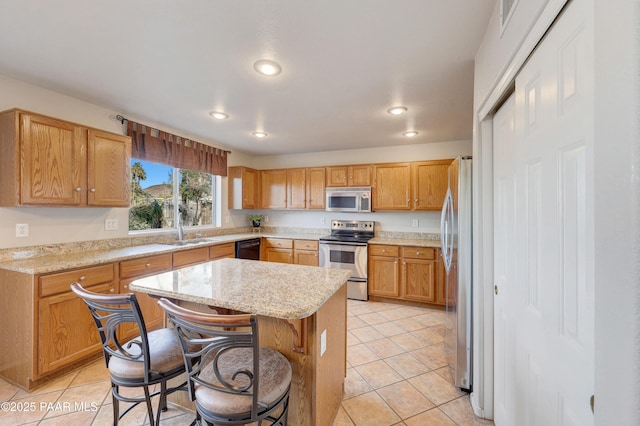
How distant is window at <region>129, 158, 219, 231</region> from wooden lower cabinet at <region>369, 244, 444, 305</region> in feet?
9.38

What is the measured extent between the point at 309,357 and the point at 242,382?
0.40 m

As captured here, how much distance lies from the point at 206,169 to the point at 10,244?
228cm

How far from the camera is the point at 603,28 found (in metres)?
0.54

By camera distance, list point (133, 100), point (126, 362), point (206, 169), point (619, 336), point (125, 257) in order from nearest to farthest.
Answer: point (619, 336)
point (126, 362)
point (125, 257)
point (133, 100)
point (206, 169)

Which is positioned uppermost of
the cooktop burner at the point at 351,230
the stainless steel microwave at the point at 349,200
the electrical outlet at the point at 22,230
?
the stainless steel microwave at the point at 349,200

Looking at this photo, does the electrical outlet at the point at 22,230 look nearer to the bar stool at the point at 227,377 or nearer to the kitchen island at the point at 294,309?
the kitchen island at the point at 294,309

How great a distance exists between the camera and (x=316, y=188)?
4684 mm

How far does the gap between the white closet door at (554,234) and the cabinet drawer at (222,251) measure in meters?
3.33

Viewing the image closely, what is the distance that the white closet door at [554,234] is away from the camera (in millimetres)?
739

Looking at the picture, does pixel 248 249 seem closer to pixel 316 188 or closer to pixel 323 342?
pixel 316 188

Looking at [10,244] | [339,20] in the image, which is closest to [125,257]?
[10,244]

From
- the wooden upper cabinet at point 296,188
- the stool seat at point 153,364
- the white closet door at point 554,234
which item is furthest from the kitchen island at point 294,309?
the wooden upper cabinet at point 296,188

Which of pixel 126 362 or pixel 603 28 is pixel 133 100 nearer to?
pixel 126 362

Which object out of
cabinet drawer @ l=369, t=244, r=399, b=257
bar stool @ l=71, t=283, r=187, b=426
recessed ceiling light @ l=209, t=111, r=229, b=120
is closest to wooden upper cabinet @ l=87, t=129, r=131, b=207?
recessed ceiling light @ l=209, t=111, r=229, b=120
